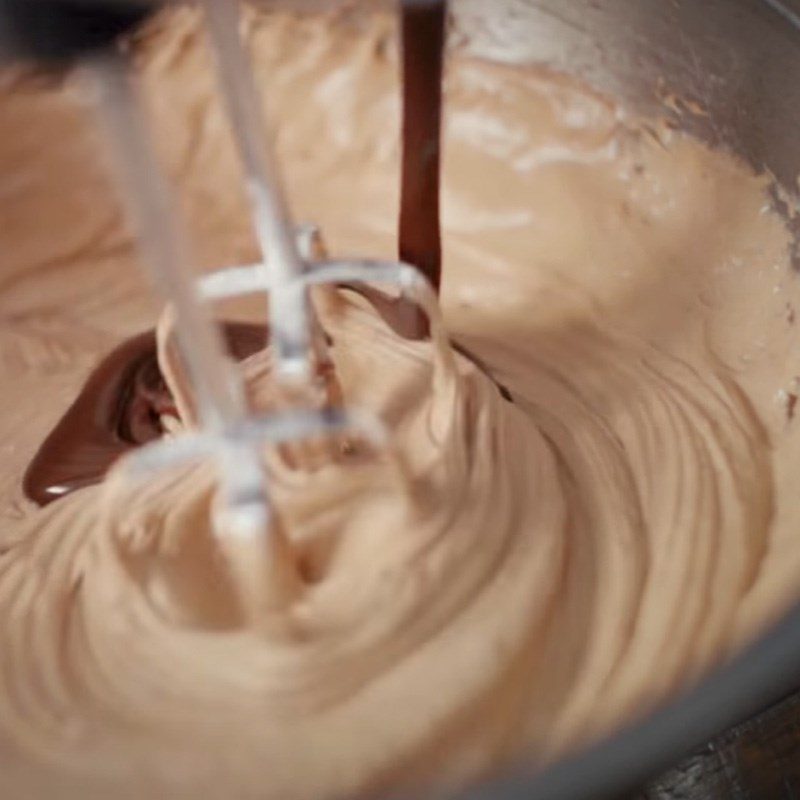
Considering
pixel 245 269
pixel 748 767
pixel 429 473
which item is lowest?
pixel 748 767

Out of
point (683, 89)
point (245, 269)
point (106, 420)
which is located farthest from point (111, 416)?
point (683, 89)

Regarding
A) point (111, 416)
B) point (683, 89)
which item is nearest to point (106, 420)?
point (111, 416)

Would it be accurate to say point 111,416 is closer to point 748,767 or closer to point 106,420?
point 106,420

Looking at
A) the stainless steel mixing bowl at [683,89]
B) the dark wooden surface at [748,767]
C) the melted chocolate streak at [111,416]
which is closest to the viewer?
the stainless steel mixing bowl at [683,89]

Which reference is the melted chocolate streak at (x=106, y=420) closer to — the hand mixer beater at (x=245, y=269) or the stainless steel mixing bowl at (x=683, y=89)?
the hand mixer beater at (x=245, y=269)

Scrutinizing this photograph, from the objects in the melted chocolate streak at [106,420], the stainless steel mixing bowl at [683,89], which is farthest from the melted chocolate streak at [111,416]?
the stainless steel mixing bowl at [683,89]

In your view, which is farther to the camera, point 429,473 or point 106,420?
point 106,420

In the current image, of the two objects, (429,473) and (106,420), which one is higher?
(106,420)
